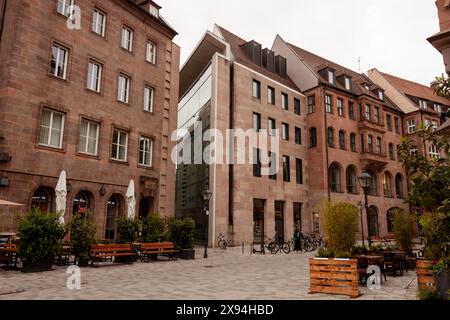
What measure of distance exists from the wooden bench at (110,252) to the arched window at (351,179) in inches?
1105

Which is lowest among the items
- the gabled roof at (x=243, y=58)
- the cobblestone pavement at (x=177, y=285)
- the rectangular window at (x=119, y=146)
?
the cobblestone pavement at (x=177, y=285)

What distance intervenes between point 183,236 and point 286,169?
17.8 metres

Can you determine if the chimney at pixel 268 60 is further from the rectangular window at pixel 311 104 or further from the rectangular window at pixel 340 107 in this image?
the rectangular window at pixel 340 107

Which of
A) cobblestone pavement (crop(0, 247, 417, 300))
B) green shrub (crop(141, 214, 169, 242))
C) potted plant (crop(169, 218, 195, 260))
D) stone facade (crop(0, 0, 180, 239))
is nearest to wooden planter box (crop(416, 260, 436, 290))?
cobblestone pavement (crop(0, 247, 417, 300))

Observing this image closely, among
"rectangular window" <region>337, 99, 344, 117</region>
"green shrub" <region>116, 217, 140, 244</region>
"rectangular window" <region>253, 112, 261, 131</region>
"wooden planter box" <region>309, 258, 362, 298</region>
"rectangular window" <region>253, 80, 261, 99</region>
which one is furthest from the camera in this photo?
"rectangular window" <region>337, 99, 344, 117</region>

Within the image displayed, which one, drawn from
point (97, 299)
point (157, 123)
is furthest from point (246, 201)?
point (97, 299)

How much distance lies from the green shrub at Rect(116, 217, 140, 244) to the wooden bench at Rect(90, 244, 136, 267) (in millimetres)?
927

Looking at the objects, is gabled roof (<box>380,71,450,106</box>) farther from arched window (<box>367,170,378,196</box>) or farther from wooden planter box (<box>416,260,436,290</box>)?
wooden planter box (<box>416,260,436,290</box>)

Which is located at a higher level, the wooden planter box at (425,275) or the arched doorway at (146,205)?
the arched doorway at (146,205)

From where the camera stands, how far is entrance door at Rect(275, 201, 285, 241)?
3269 centimetres

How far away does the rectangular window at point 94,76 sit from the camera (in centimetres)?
2009

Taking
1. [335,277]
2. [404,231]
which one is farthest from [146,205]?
[335,277]

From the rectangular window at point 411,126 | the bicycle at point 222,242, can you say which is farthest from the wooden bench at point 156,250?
the rectangular window at point 411,126
